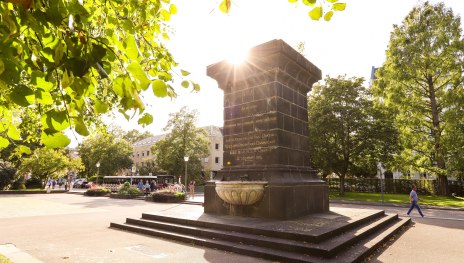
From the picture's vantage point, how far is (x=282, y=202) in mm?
9227

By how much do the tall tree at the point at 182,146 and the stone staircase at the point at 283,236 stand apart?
34814mm

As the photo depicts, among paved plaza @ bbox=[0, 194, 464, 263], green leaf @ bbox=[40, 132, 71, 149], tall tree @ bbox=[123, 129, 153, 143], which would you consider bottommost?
paved plaza @ bbox=[0, 194, 464, 263]

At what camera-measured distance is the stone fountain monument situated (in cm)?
955

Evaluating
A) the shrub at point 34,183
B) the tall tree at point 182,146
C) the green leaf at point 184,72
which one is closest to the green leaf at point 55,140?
the green leaf at point 184,72

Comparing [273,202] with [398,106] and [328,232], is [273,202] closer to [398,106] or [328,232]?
[328,232]

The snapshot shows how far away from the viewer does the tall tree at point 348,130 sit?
1135 inches

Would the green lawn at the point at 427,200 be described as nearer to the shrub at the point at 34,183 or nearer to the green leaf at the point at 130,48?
the green leaf at the point at 130,48

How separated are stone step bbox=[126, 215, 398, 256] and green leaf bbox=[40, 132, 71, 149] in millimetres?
5959

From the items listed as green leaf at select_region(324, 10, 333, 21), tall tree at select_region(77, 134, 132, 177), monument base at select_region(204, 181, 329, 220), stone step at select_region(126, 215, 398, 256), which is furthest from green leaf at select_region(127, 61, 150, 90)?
tall tree at select_region(77, 134, 132, 177)

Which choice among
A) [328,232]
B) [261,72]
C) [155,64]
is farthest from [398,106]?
[155,64]

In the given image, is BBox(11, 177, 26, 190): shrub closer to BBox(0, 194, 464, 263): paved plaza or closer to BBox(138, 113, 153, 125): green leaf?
BBox(0, 194, 464, 263): paved plaza

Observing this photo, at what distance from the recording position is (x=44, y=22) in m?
1.94

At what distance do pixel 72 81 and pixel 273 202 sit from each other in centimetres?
A: 818

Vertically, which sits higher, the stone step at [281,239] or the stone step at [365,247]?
the stone step at [281,239]
